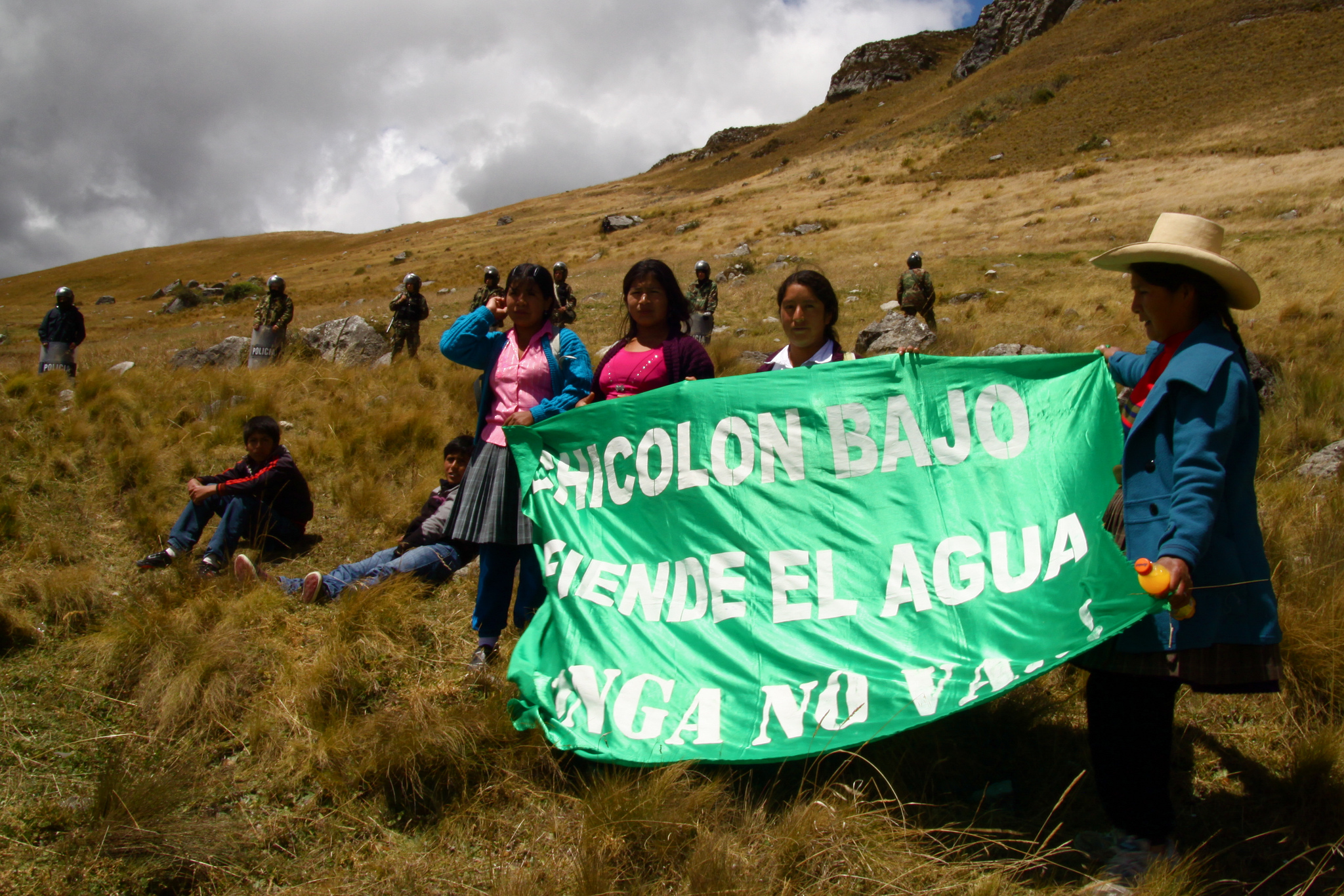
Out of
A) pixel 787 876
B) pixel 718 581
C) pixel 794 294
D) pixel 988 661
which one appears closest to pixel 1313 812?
pixel 988 661

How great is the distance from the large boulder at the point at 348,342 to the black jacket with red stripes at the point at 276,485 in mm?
6218

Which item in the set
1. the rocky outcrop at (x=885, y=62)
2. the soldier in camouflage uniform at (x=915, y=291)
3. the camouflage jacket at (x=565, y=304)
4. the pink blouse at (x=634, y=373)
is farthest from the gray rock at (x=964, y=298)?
the rocky outcrop at (x=885, y=62)

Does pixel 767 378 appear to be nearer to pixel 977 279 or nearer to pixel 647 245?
pixel 977 279

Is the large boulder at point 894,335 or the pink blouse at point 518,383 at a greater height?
the large boulder at point 894,335

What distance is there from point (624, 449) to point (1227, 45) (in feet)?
180

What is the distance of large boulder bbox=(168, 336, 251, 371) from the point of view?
1129 cm

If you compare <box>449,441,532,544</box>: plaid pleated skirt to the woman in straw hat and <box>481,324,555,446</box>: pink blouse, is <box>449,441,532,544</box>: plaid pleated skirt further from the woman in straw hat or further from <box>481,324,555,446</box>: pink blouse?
the woman in straw hat

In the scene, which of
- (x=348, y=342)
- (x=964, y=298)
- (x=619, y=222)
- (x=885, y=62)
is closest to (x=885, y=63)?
(x=885, y=62)

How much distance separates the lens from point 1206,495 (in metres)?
2.07

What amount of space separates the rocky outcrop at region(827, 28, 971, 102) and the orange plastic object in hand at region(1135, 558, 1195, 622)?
4251 inches

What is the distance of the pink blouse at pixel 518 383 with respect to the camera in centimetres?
361

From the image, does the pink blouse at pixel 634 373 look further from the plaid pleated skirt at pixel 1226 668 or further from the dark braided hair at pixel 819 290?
the plaid pleated skirt at pixel 1226 668

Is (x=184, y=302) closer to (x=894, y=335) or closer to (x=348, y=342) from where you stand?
(x=348, y=342)

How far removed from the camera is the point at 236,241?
86000mm
